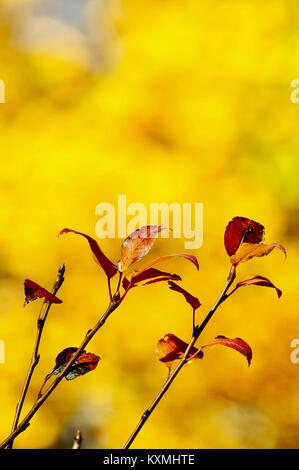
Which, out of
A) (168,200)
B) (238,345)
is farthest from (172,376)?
(168,200)

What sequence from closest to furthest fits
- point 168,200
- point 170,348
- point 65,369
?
point 65,369 → point 170,348 → point 168,200

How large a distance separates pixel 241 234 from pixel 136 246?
8cm

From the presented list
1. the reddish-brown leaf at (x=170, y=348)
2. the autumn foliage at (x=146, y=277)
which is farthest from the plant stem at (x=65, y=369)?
the reddish-brown leaf at (x=170, y=348)

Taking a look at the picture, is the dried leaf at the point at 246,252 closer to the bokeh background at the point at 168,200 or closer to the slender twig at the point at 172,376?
the slender twig at the point at 172,376

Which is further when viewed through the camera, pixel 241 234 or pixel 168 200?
pixel 168 200

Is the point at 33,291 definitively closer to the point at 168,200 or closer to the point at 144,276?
the point at 144,276

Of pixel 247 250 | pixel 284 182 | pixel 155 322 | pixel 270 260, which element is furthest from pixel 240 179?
pixel 247 250

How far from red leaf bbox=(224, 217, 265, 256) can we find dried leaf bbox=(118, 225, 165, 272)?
6cm

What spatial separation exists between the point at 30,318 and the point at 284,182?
25.9 inches

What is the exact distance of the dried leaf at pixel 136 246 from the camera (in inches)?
19.5

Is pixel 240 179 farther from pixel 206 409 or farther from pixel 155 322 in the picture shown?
pixel 206 409

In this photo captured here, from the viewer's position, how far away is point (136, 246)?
1.64 feet

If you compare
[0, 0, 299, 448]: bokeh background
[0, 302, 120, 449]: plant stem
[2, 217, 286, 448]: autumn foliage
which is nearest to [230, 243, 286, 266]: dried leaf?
[2, 217, 286, 448]: autumn foliage

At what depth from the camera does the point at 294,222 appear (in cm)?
168
